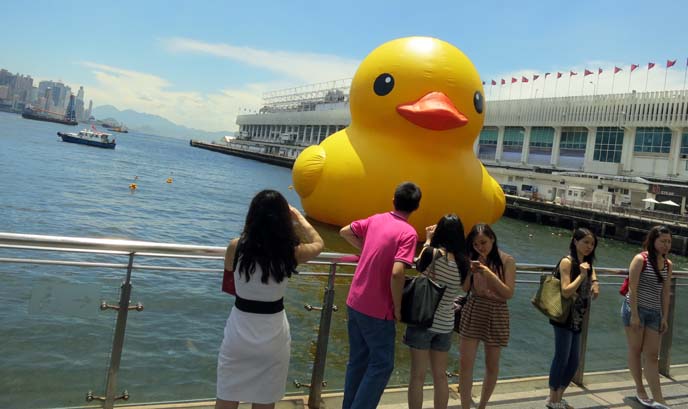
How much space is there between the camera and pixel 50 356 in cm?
331

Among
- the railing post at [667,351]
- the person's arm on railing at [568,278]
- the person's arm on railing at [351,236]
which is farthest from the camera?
the railing post at [667,351]

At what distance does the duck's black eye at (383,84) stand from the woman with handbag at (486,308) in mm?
7918

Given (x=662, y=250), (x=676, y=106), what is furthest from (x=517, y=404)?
(x=676, y=106)

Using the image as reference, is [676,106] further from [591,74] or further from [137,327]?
[137,327]

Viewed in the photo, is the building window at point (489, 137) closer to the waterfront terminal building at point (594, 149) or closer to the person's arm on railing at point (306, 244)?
the waterfront terminal building at point (594, 149)

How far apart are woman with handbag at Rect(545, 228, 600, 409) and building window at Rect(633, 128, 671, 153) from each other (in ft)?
159

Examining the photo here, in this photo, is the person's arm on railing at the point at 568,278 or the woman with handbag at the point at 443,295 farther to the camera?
the person's arm on railing at the point at 568,278

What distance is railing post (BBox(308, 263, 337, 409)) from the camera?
12.2ft

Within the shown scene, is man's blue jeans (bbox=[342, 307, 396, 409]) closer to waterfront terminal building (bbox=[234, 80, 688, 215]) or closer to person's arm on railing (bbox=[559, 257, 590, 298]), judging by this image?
person's arm on railing (bbox=[559, 257, 590, 298])

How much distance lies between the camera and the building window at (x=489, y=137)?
208ft

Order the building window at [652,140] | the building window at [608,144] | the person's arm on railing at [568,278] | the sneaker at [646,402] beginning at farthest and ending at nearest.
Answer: the building window at [608,144], the building window at [652,140], the sneaker at [646,402], the person's arm on railing at [568,278]

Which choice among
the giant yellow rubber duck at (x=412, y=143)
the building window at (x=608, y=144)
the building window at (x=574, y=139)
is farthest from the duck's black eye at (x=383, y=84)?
the building window at (x=574, y=139)

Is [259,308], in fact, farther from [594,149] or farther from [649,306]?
[594,149]

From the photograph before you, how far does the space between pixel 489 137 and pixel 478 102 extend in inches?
2162
